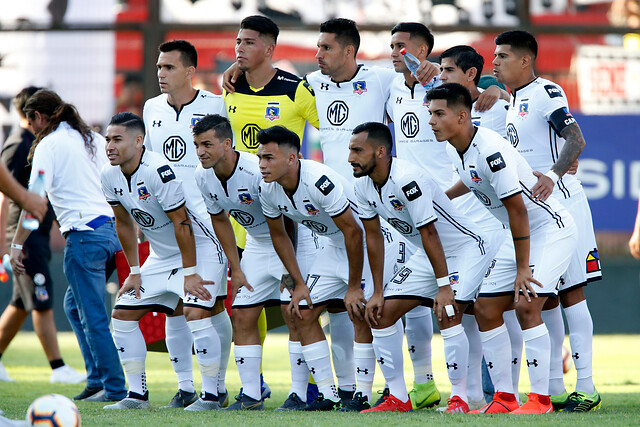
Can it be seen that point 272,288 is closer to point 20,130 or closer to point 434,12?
point 20,130

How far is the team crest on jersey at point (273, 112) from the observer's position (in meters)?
6.95

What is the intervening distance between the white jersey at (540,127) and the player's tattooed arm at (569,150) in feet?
0.60

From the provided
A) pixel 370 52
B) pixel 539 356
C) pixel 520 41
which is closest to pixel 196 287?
pixel 539 356

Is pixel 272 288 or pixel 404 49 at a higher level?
pixel 404 49

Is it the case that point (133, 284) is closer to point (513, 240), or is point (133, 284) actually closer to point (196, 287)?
point (196, 287)

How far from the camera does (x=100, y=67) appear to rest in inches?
531

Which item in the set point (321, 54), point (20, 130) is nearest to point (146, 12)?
point (20, 130)

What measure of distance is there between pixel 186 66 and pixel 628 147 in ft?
26.9

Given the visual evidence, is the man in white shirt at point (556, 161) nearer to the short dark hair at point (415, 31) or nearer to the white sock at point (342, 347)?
the short dark hair at point (415, 31)

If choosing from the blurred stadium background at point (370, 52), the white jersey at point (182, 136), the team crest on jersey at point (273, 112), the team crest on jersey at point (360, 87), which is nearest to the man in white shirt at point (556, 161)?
the team crest on jersey at point (360, 87)

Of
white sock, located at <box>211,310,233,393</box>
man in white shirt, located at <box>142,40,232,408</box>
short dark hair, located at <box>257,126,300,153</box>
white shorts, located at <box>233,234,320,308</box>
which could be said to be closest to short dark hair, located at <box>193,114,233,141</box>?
short dark hair, located at <box>257,126,300,153</box>

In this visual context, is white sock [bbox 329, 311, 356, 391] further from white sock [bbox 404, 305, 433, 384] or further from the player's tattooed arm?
the player's tattooed arm

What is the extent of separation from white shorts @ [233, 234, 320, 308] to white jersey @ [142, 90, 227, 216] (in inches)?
26.0

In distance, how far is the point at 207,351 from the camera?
645cm
